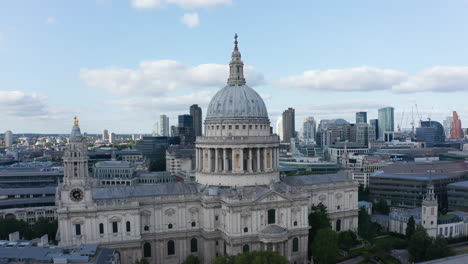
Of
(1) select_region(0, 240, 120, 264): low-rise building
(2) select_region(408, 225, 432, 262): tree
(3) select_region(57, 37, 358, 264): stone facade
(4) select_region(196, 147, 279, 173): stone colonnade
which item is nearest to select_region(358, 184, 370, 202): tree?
(3) select_region(57, 37, 358, 264): stone facade

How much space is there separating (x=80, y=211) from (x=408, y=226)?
76019 millimetres

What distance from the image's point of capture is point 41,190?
12694cm

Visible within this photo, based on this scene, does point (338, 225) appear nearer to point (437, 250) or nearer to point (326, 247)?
point (326, 247)

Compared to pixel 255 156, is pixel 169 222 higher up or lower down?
lower down

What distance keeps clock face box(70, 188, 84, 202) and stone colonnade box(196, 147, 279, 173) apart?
29132 mm

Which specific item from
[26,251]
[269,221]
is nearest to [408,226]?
[269,221]

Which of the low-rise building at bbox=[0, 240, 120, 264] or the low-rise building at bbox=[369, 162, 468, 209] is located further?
the low-rise building at bbox=[369, 162, 468, 209]

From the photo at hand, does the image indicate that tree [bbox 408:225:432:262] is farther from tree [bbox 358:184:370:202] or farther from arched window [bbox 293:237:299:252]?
tree [bbox 358:184:370:202]

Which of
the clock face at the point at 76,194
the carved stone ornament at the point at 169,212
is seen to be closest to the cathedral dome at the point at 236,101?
the carved stone ornament at the point at 169,212

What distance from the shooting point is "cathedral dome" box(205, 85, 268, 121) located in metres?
95.8

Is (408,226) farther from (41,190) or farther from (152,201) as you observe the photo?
(41,190)

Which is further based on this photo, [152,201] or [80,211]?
[152,201]

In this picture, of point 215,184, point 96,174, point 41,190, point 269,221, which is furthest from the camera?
point 96,174

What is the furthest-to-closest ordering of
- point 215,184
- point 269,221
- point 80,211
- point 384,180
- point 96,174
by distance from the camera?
point 96,174 < point 384,180 < point 215,184 < point 269,221 < point 80,211
